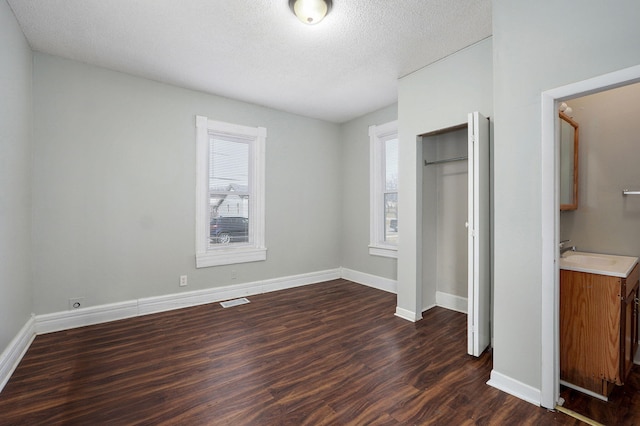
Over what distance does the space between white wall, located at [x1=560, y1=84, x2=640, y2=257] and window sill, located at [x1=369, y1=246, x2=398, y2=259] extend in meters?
2.04

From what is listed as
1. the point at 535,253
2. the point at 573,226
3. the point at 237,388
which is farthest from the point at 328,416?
the point at 573,226

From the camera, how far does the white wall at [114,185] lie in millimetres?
2928

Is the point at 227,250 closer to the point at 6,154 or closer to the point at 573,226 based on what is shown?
the point at 6,154

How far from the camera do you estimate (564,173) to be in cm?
249

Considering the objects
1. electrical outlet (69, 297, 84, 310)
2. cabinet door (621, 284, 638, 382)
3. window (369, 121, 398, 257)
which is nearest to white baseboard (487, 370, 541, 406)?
cabinet door (621, 284, 638, 382)

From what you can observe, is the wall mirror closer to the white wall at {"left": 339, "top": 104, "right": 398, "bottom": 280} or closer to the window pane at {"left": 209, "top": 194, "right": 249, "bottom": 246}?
the white wall at {"left": 339, "top": 104, "right": 398, "bottom": 280}

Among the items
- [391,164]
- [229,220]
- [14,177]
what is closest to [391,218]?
[391,164]

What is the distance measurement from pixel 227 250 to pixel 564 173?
150 inches

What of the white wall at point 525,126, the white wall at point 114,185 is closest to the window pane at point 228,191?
the white wall at point 114,185

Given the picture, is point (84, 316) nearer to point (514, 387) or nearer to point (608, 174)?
point (514, 387)

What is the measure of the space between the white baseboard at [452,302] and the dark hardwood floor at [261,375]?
0.57 ft

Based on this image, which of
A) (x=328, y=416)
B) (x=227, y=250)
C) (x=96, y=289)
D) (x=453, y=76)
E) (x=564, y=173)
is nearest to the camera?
(x=328, y=416)

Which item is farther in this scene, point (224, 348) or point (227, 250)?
point (227, 250)

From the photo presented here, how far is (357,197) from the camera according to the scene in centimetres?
495
